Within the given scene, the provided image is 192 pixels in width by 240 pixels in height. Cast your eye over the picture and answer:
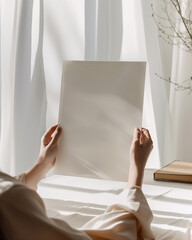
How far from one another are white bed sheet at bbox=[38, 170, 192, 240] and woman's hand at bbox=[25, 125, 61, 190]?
0.21 feet

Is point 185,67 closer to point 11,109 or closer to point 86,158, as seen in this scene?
point 11,109

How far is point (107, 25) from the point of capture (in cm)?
272

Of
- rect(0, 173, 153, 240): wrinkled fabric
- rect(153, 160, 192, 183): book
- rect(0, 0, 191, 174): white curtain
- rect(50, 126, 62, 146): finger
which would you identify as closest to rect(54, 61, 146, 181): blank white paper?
rect(50, 126, 62, 146): finger

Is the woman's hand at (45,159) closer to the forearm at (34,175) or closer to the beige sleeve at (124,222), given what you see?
the forearm at (34,175)

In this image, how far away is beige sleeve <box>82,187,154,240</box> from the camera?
975 millimetres

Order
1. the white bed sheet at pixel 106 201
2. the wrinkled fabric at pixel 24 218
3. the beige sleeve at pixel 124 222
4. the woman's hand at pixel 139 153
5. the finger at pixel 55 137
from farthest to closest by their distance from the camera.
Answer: the finger at pixel 55 137 → the woman's hand at pixel 139 153 → the white bed sheet at pixel 106 201 → the beige sleeve at pixel 124 222 → the wrinkled fabric at pixel 24 218

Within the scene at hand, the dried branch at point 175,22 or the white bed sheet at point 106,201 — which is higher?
the dried branch at point 175,22

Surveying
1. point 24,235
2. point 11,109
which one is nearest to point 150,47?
point 11,109

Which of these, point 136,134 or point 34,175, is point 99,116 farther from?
Result: point 34,175

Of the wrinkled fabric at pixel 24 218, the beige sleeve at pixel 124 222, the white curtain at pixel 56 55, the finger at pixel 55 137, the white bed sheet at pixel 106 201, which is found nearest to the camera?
the wrinkled fabric at pixel 24 218

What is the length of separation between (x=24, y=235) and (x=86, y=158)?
A: 2.92 ft

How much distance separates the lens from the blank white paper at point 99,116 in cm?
150

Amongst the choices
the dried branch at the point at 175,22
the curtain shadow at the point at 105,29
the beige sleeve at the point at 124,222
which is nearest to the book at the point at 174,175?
the beige sleeve at the point at 124,222

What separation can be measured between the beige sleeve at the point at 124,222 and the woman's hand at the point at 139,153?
6.9 inches
